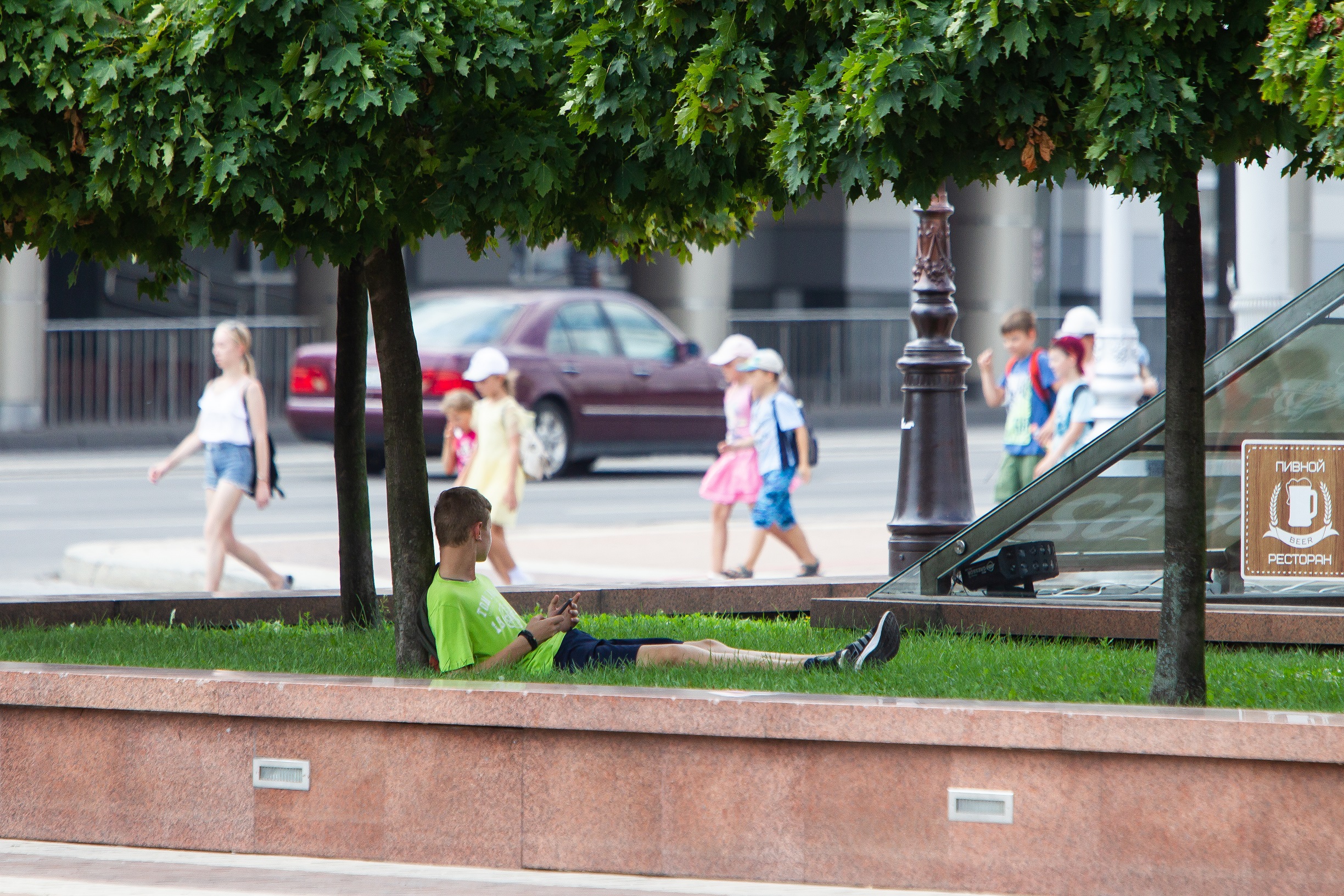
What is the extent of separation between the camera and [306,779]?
17.3ft

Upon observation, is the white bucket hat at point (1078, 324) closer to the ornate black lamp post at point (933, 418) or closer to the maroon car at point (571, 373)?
the ornate black lamp post at point (933, 418)

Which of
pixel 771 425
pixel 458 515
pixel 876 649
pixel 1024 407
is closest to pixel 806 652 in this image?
pixel 876 649

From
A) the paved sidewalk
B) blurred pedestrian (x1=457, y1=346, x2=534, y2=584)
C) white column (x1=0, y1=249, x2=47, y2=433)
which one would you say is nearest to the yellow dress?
blurred pedestrian (x1=457, y1=346, x2=534, y2=584)

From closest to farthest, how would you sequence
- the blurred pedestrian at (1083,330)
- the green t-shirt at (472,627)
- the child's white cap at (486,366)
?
the green t-shirt at (472,627) < the blurred pedestrian at (1083,330) < the child's white cap at (486,366)

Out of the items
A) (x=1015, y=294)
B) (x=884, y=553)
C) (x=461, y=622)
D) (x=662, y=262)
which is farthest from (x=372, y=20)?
(x=1015, y=294)

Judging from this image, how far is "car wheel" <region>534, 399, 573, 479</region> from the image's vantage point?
1880 cm

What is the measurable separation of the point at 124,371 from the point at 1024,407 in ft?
56.9

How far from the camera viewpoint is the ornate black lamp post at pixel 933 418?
8.48 metres

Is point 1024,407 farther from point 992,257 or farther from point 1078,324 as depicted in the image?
point 992,257

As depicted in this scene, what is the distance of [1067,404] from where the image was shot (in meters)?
10.0

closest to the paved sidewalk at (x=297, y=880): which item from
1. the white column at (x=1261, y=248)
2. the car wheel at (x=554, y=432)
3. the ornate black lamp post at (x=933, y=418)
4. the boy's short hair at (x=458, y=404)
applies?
the ornate black lamp post at (x=933, y=418)

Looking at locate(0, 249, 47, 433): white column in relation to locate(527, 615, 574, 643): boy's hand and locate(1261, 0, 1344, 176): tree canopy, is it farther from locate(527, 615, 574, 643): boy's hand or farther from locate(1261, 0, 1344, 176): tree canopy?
locate(1261, 0, 1344, 176): tree canopy

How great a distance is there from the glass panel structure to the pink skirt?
13.0 ft

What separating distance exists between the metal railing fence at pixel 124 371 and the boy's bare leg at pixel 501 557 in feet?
50.0
